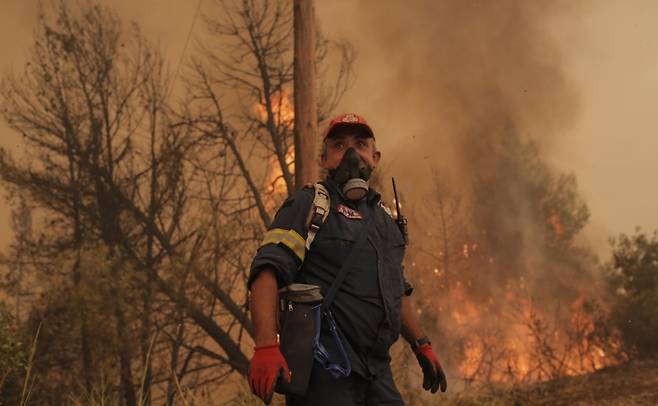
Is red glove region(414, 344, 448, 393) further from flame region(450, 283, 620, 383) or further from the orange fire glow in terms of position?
flame region(450, 283, 620, 383)

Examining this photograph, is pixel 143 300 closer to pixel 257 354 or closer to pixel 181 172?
pixel 181 172

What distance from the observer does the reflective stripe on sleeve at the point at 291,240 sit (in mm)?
1895

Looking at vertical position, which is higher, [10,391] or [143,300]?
[143,300]

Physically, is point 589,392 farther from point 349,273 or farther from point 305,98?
point 349,273

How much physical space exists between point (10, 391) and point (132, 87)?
21.6 feet

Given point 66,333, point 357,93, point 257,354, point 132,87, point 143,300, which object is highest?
point 357,93

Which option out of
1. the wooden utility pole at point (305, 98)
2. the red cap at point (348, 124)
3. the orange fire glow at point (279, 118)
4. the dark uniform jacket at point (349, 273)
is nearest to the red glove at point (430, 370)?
the dark uniform jacket at point (349, 273)

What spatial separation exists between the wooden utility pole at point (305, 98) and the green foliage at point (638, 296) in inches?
280

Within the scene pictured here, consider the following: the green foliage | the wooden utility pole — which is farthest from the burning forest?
the wooden utility pole

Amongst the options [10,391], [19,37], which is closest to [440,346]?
[10,391]

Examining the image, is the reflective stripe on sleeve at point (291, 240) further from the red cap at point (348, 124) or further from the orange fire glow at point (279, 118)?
the orange fire glow at point (279, 118)

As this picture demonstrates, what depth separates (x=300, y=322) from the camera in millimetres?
1866

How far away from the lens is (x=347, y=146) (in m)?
2.33

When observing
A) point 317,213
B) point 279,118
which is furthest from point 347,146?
point 279,118
